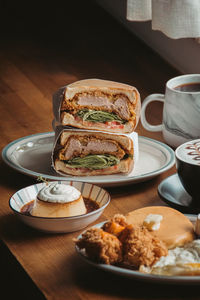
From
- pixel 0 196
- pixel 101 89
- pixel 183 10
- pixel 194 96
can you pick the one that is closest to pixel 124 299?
pixel 0 196

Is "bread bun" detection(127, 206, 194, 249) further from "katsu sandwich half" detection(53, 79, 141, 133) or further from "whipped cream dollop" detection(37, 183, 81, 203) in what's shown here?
"katsu sandwich half" detection(53, 79, 141, 133)

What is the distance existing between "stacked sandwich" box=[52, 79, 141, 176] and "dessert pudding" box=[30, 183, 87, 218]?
27 centimetres

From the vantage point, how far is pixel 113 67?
94.4 inches

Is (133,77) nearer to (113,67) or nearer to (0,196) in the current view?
(113,67)

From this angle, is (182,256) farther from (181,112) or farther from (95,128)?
(181,112)

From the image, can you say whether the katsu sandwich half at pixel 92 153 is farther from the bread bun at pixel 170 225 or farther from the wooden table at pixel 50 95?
the bread bun at pixel 170 225

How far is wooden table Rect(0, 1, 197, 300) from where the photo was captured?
1.07 metres

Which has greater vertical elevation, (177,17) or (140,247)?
(177,17)

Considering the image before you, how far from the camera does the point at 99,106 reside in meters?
1.52

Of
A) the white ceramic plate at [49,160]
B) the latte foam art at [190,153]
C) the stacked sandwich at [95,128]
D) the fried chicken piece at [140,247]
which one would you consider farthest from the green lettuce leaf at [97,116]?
the fried chicken piece at [140,247]

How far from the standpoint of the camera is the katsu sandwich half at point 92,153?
1.49 m

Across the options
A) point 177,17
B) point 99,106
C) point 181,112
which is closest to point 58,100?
point 99,106

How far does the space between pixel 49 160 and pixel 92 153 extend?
14 cm

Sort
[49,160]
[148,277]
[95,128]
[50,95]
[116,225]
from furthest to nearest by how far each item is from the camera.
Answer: [50,95]
[49,160]
[95,128]
[116,225]
[148,277]
